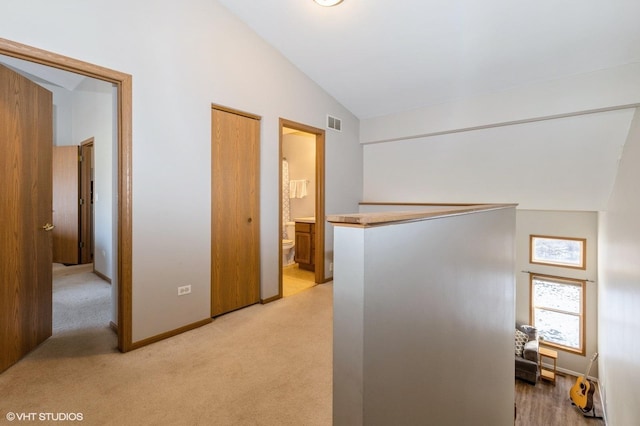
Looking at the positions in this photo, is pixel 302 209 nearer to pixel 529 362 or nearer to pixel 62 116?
pixel 62 116

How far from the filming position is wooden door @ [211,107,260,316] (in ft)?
9.12

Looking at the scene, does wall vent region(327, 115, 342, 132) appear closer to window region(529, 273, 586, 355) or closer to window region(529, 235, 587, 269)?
window region(529, 235, 587, 269)

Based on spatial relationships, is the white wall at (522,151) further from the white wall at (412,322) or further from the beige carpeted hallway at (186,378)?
the beige carpeted hallway at (186,378)

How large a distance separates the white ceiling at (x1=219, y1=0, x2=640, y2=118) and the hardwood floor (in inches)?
182

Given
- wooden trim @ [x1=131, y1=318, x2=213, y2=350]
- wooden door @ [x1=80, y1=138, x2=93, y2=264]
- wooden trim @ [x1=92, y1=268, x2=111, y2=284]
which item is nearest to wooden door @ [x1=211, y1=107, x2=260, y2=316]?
wooden trim @ [x1=131, y1=318, x2=213, y2=350]

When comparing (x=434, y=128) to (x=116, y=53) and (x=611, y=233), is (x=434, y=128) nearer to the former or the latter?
(x=611, y=233)

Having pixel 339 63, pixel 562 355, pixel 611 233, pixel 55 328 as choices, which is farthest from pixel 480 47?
pixel 562 355

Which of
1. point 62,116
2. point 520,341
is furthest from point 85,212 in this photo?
point 520,341

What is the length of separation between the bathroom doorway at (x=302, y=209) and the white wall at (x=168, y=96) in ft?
2.97

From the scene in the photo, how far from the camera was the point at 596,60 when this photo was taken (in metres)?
2.74

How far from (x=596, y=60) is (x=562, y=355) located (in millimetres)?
4883

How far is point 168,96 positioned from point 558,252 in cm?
578

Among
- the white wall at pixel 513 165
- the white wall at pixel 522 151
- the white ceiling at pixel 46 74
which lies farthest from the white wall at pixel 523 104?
the white ceiling at pixel 46 74

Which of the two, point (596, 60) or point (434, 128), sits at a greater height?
point (596, 60)
